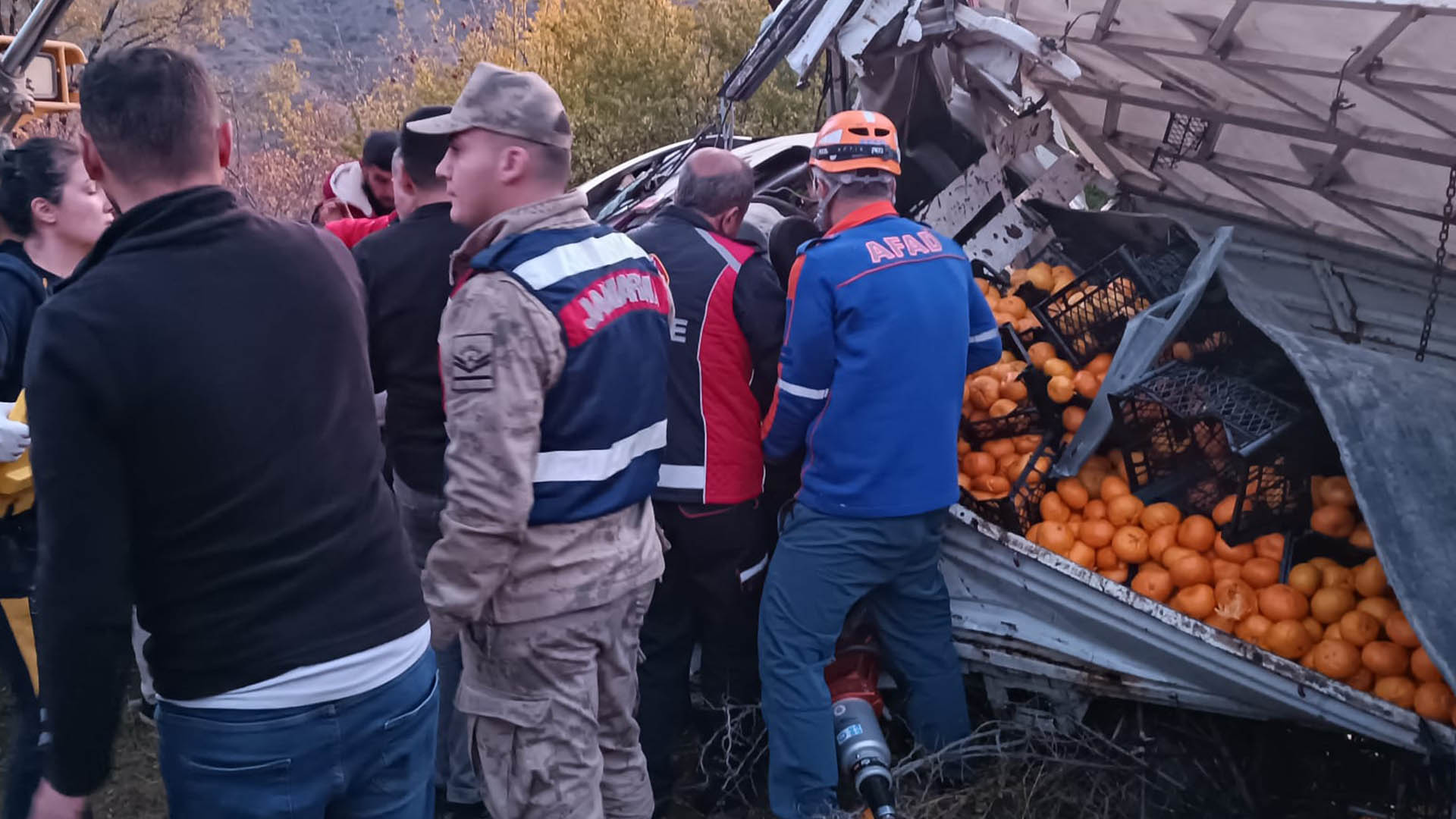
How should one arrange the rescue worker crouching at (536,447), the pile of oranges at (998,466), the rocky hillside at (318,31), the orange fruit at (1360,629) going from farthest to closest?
the rocky hillside at (318,31)
the pile of oranges at (998,466)
the orange fruit at (1360,629)
the rescue worker crouching at (536,447)

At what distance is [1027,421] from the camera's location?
4336mm

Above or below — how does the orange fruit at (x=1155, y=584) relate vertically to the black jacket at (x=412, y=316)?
below

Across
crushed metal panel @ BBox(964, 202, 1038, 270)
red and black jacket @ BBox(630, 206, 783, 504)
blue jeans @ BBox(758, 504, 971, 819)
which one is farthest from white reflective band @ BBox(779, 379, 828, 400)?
crushed metal panel @ BBox(964, 202, 1038, 270)

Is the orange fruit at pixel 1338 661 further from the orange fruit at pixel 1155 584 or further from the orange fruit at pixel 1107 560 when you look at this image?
the orange fruit at pixel 1107 560

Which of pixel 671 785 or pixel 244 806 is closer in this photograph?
pixel 244 806

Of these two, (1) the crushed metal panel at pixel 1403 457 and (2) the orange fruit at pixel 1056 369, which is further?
(2) the orange fruit at pixel 1056 369

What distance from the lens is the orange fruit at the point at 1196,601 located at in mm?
3619

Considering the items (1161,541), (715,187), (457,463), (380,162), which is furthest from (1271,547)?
(380,162)

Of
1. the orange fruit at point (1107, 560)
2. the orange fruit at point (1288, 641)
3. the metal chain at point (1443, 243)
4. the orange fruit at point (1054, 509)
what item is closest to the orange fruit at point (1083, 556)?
the orange fruit at point (1107, 560)

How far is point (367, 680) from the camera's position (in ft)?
6.63

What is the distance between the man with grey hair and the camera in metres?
3.70

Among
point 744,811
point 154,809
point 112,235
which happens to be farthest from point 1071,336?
point 154,809

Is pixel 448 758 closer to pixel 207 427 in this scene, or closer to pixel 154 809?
pixel 154 809

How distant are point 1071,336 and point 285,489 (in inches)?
140
